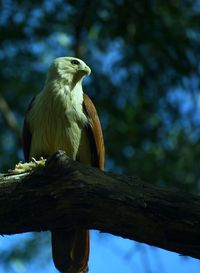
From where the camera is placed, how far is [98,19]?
35.2ft

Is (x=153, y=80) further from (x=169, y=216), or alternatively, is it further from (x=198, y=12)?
(x=169, y=216)

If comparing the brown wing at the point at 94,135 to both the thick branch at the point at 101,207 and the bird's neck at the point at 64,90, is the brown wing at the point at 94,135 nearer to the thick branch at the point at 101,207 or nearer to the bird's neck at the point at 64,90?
the bird's neck at the point at 64,90

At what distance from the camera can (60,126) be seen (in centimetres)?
678

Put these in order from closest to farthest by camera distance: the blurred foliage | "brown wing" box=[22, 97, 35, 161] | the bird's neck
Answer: the bird's neck < "brown wing" box=[22, 97, 35, 161] < the blurred foliage

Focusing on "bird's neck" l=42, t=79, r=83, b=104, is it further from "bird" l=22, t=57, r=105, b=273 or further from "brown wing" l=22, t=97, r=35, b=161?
"brown wing" l=22, t=97, r=35, b=161

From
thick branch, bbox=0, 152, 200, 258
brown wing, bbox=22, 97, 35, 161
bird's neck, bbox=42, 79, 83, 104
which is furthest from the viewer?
brown wing, bbox=22, 97, 35, 161

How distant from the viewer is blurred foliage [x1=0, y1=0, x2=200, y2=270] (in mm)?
10781

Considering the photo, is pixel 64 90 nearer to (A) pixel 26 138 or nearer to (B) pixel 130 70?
(A) pixel 26 138

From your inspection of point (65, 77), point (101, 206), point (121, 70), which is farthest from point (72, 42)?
point (101, 206)

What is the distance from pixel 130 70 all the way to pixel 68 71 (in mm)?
4774

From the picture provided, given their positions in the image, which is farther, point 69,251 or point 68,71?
point 68,71

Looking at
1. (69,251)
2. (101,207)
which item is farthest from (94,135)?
(101,207)

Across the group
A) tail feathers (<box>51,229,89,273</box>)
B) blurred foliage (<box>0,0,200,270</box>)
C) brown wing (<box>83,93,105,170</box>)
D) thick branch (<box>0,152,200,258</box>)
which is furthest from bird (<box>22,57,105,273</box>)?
blurred foliage (<box>0,0,200,270</box>)

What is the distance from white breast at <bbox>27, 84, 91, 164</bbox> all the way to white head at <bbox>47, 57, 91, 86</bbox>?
10.2 inches
